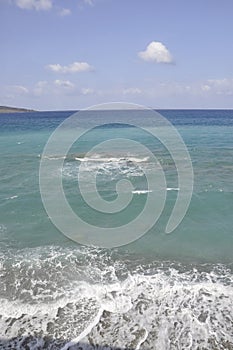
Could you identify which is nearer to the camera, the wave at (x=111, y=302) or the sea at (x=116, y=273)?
the wave at (x=111, y=302)

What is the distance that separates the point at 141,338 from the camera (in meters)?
7.21

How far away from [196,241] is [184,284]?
277cm

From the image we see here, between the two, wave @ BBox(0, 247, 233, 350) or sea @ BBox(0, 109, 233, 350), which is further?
sea @ BBox(0, 109, 233, 350)

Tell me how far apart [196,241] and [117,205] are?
14.9 feet

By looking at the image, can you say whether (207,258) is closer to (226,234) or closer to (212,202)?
(226,234)

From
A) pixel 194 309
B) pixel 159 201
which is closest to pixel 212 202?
pixel 159 201

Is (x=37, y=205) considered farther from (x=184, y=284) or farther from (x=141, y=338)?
(x=141, y=338)

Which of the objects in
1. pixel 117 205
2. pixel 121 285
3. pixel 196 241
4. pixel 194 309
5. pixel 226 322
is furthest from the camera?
pixel 117 205

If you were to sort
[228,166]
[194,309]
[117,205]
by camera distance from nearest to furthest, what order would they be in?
[194,309]
[117,205]
[228,166]

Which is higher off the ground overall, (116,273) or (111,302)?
(116,273)

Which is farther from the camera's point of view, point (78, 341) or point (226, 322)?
point (226, 322)

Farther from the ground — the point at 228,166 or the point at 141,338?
the point at 228,166

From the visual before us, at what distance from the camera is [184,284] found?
30.4 ft

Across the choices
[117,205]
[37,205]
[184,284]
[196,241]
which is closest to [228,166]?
[117,205]
